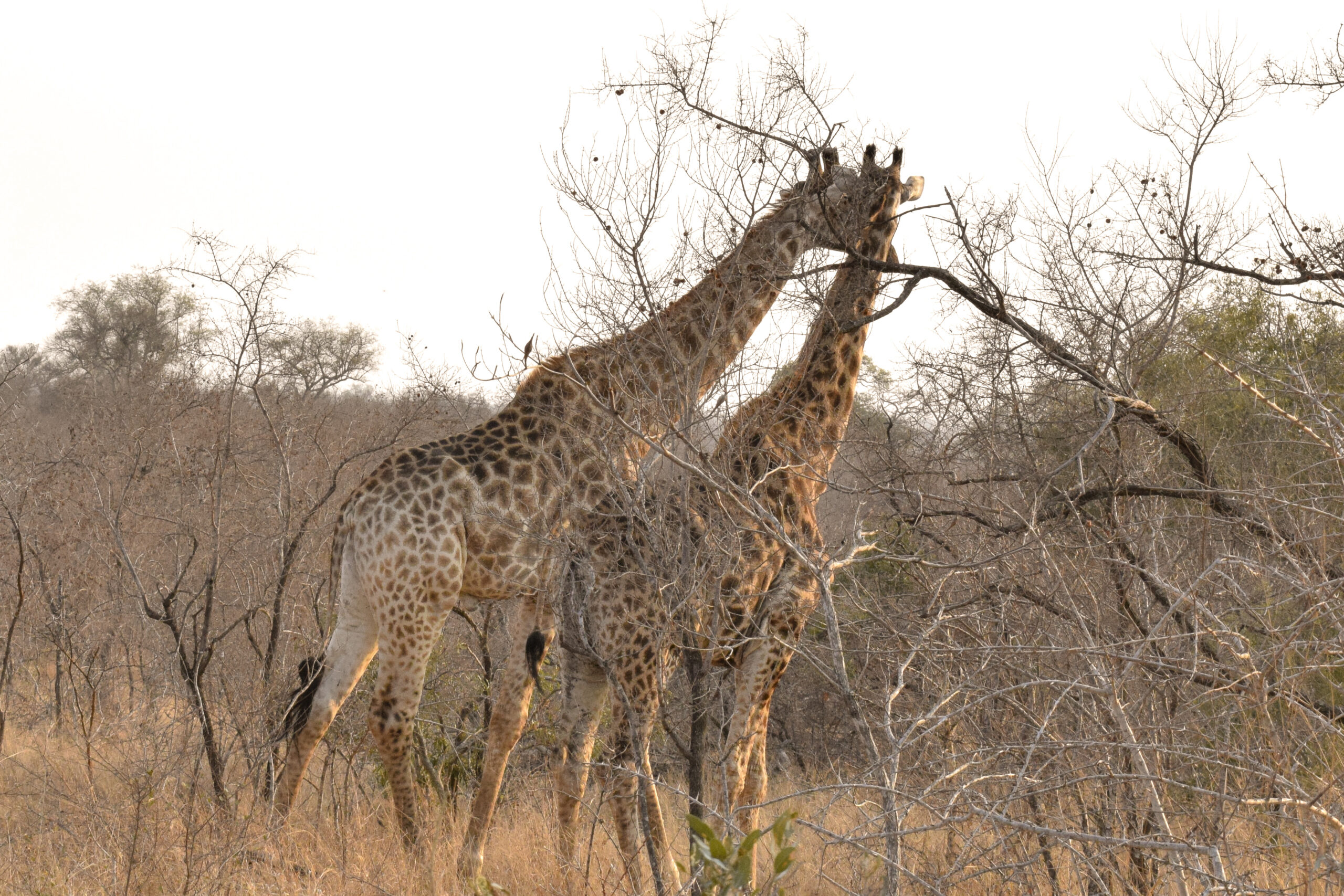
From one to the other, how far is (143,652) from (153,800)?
20.0ft

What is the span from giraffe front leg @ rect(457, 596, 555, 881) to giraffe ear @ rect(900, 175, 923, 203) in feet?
8.33

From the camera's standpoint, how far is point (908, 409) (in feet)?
18.9

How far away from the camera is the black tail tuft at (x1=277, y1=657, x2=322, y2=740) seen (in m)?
5.30

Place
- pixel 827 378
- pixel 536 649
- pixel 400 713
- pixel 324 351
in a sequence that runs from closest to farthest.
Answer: pixel 536 649 < pixel 400 713 < pixel 827 378 < pixel 324 351

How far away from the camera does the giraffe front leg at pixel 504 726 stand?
5.07 m

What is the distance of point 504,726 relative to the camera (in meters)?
5.28

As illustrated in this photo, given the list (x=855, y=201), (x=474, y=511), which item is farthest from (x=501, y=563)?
(x=855, y=201)

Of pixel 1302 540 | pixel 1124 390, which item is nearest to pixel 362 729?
pixel 1124 390

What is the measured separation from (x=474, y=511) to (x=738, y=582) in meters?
1.37

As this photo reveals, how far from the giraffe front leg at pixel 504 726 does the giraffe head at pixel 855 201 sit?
214 cm

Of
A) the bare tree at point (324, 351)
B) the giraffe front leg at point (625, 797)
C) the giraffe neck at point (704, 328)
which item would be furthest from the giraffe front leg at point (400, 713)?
the bare tree at point (324, 351)

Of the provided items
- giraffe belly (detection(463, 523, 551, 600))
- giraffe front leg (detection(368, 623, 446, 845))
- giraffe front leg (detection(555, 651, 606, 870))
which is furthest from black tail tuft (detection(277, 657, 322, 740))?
giraffe front leg (detection(555, 651, 606, 870))

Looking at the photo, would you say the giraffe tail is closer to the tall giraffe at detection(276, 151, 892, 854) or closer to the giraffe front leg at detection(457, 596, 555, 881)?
the giraffe front leg at detection(457, 596, 555, 881)

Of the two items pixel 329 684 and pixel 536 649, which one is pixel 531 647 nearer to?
pixel 536 649
